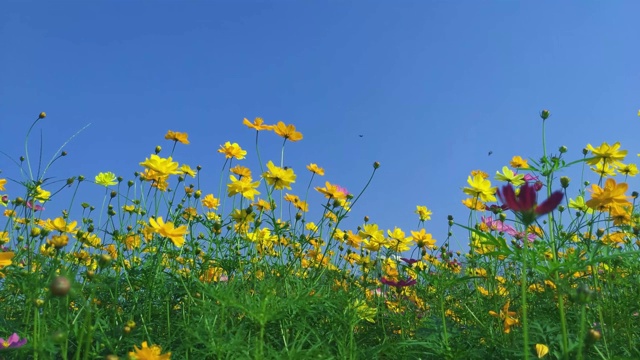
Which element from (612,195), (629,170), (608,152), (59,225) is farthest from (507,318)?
(59,225)

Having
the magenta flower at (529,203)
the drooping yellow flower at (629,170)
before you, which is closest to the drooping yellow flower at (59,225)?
the magenta flower at (529,203)

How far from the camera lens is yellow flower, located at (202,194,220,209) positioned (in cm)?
343

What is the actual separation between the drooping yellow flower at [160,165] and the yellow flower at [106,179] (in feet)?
3.57

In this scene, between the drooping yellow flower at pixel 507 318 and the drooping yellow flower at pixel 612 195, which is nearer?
the drooping yellow flower at pixel 612 195

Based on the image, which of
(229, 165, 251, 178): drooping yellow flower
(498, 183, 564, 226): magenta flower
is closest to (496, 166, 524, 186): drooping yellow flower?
(229, 165, 251, 178): drooping yellow flower

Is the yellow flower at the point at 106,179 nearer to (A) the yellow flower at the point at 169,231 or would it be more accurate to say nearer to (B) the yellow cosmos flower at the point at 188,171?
(B) the yellow cosmos flower at the point at 188,171

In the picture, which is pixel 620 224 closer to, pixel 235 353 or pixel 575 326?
pixel 575 326

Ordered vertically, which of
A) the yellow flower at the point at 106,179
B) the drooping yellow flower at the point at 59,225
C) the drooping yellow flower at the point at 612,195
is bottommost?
the drooping yellow flower at the point at 612,195

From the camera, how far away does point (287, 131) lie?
9.55 feet

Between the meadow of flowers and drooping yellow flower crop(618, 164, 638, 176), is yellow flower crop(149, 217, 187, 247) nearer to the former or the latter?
the meadow of flowers

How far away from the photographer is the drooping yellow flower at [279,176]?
2.58m

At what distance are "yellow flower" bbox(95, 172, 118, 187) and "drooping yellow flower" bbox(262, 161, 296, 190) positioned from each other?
1340 millimetres

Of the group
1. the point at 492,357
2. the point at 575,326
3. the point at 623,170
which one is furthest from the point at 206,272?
the point at 623,170

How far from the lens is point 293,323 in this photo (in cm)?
202
